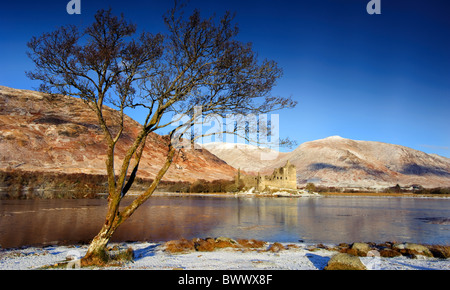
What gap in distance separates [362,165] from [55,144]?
116 m

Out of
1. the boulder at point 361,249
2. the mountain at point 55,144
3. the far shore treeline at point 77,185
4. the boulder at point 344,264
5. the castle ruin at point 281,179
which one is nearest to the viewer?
the boulder at point 344,264

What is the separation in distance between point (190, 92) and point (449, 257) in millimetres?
9141

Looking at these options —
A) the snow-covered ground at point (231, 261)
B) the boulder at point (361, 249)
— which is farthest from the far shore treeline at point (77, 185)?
the boulder at point (361, 249)

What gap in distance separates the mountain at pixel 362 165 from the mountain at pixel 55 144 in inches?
1434

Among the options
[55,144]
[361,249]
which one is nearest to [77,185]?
[55,144]

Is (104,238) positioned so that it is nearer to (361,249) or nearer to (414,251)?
(361,249)

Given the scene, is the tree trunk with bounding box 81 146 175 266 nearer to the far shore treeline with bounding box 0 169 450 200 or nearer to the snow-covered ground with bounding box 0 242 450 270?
the snow-covered ground with bounding box 0 242 450 270

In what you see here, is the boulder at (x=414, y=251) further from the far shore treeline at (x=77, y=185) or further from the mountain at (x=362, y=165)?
the mountain at (x=362, y=165)

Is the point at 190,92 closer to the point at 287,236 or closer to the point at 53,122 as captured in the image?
the point at 287,236

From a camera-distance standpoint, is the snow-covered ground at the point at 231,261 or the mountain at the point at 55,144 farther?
the mountain at the point at 55,144

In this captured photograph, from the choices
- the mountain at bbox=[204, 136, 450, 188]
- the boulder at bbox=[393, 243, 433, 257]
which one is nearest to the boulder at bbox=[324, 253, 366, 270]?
the boulder at bbox=[393, 243, 433, 257]

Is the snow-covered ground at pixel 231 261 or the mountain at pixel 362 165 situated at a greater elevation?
the mountain at pixel 362 165

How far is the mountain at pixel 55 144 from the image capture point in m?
86.2

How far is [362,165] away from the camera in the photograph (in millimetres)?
129250
